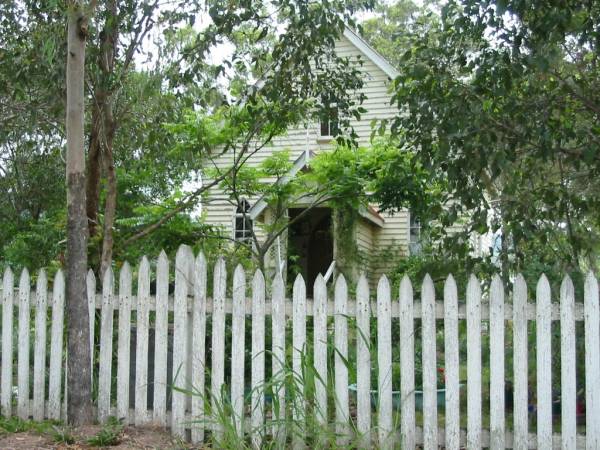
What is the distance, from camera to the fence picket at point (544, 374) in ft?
16.3

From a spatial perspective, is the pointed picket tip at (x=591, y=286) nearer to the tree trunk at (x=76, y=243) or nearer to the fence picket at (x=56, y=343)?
the tree trunk at (x=76, y=243)

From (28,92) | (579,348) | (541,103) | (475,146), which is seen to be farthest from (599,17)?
(28,92)

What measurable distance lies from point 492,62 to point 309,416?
117 inches

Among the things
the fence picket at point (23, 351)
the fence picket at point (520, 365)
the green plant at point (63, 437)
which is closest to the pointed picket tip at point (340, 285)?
the fence picket at point (520, 365)

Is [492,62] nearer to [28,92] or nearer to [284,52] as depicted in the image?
[284,52]

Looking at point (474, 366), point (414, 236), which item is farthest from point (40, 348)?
point (414, 236)

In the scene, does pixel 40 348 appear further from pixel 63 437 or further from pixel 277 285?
pixel 277 285

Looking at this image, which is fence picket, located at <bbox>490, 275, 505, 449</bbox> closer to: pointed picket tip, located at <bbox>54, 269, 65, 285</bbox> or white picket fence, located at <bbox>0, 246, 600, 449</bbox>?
white picket fence, located at <bbox>0, 246, 600, 449</bbox>

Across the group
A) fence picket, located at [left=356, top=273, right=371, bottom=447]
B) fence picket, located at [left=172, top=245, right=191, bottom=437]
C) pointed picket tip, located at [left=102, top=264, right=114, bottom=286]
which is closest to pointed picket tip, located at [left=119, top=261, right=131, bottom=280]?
pointed picket tip, located at [left=102, top=264, right=114, bottom=286]

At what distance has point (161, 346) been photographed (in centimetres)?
569

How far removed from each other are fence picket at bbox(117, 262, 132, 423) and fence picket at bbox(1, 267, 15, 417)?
117 centimetres

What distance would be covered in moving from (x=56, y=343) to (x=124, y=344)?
2.36ft

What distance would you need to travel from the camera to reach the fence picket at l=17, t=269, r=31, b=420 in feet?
20.1

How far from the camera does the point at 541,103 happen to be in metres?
5.68
